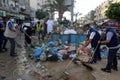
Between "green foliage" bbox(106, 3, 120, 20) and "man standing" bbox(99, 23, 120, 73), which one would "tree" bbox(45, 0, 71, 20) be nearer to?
"green foliage" bbox(106, 3, 120, 20)

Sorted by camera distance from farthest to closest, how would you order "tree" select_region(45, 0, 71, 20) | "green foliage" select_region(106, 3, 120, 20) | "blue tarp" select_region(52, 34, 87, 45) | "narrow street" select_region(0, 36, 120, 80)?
"green foliage" select_region(106, 3, 120, 20) < "tree" select_region(45, 0, 71, 20) < "blue tarp" select_region(52, 34, 87, 45) < "narrow street" select_region(0, 36, 120, 80)

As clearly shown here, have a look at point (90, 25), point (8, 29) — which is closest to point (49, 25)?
point (8, 29)

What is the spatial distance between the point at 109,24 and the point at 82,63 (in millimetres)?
1893

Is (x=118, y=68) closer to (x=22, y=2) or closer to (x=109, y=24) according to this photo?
(x=109, y=24)

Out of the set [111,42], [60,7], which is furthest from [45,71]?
[60,7]

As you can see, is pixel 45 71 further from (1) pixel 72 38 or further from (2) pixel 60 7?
(2) pixel 60 7

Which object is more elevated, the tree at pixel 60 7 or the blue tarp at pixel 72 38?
the tree at pixel 60 7

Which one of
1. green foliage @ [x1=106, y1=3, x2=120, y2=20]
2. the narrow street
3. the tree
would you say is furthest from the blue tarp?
green foliage @ [x1=106, y1=3, x2=120, y2=20]

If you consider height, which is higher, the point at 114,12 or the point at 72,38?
the point at 114,12

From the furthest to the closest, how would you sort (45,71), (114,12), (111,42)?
1. (114,12)
2. (45,71)
3. (111,42)

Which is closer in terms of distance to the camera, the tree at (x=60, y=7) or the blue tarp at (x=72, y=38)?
the blue tarp at (x=72, y=38)

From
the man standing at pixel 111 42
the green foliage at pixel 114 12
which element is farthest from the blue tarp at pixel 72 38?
the green foliage at pixel 114 12

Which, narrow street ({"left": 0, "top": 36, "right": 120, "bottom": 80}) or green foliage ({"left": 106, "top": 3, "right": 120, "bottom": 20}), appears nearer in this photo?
narrow street ({"left": 0, "top": 36, "right": 120, "bottom": 80})

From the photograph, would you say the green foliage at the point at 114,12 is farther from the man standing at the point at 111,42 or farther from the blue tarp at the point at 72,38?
the man standing at the point at 111,42
